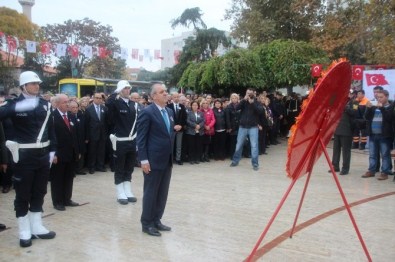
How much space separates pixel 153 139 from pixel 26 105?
1.56m

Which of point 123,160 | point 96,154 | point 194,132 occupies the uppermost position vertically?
point 194,132

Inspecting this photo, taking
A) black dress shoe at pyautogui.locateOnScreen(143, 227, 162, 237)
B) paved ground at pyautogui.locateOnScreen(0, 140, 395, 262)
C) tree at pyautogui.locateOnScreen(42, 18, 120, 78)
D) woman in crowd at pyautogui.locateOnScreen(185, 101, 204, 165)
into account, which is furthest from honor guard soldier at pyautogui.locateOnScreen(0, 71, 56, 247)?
tree at pyautogui.locateOnScreen(42, 18, 120, 78)

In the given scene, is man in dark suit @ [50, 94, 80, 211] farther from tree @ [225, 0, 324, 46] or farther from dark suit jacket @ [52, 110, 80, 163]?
tree @ [225, 0, 324, 46]

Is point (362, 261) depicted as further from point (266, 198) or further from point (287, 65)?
point (287, 65)

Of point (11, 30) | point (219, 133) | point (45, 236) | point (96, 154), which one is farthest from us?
point (11, 30)

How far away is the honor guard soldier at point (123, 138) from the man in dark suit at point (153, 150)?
5.27ft

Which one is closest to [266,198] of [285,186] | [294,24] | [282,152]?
[285,186]

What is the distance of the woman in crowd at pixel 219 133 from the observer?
11.9 meters

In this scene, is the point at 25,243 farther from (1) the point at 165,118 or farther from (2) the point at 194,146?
(2) the point at 194,146

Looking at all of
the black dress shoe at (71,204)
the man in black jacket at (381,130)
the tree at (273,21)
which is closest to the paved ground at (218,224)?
the black dress shoe at (71,204)

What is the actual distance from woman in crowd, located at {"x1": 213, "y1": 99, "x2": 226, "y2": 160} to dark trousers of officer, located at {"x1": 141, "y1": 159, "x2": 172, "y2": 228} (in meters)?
6.44

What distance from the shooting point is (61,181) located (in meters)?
6.72

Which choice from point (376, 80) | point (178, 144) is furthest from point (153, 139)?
point (376, 80)

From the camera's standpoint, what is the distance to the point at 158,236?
5383mm
